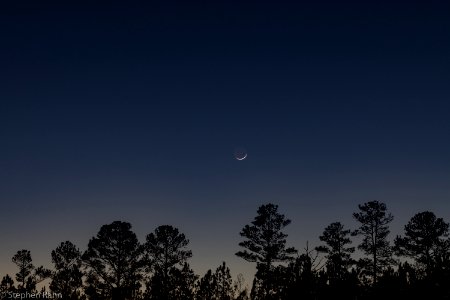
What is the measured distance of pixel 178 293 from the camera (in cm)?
1842

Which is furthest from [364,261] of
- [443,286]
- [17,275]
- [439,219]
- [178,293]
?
[17,275]

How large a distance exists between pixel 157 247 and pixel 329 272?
1050 inches

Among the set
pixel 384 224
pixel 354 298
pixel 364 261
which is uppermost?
pixel 384 224

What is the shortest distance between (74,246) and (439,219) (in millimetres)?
32557

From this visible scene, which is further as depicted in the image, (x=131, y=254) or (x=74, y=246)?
(x=74, y=246)

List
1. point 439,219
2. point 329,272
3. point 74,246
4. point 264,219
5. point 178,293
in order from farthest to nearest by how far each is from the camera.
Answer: point 74,246 < point 264,219 < point 439,219 < point 178,293 < point 329,272

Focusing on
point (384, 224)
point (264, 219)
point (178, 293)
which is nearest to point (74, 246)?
Answer: point (264, 219)

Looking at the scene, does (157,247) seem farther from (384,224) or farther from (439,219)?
(439,219)

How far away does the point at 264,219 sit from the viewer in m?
35.7

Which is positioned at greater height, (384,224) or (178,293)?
(384,224)

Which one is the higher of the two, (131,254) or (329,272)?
(131,254)

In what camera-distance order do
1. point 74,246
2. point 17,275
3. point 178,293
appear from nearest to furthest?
point 178,293 → point 74,246 → point 17,275

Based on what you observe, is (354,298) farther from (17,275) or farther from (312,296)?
(17,275)

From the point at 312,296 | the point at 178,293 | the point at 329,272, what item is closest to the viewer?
the point at 312,296
